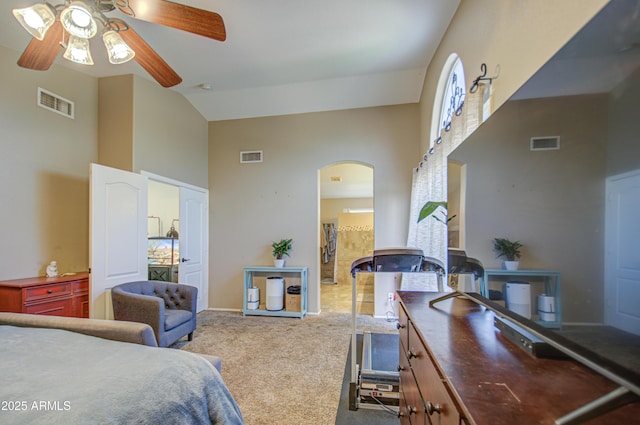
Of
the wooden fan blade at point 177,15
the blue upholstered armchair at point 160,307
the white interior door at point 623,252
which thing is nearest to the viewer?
the white interior door at point 623,252

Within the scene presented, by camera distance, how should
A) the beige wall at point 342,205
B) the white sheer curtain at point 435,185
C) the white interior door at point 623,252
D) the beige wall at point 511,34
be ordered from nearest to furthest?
the white interior door at point 623,252 < the beige wall at point 511,34 < the white sheer curtain at point 435,185 < the beige wall at point 342,205

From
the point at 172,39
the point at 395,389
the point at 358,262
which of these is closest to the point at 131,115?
the point at 172,39

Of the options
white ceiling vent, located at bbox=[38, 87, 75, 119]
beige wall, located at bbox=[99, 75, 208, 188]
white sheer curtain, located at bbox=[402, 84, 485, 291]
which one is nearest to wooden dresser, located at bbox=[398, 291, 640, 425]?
white sheer curtain, located at bbox=[402, 84, 485, 291]

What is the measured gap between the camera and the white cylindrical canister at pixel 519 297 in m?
0.86

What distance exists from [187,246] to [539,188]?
14.3 feet

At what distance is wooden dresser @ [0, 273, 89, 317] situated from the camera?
241 cm

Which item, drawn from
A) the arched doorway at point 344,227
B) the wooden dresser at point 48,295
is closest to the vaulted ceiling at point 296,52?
the arched doorway at point 344,227

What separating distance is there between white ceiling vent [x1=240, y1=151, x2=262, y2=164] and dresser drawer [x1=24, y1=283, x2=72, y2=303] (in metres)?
2.82

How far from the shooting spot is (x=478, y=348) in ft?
2.94

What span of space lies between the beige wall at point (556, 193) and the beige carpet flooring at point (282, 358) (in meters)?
1.82

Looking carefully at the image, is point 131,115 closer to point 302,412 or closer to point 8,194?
point 8,194

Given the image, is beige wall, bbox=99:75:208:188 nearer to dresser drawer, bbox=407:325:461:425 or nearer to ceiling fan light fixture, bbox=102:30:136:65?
ceiling fan light fixture, bbox=102:30:136:65

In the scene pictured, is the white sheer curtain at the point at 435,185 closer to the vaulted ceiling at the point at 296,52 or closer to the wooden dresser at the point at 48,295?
the vaulted ceiling at the point at 296,52

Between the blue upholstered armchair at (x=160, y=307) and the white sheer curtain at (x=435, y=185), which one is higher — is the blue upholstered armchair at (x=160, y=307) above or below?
below
